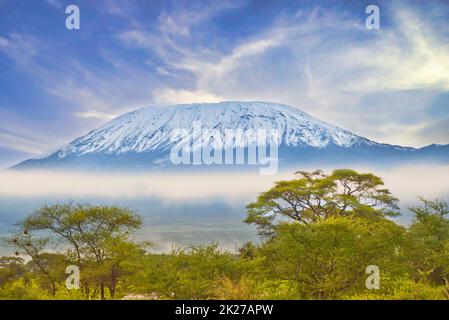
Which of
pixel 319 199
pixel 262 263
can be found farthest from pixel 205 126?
pixel 262 263

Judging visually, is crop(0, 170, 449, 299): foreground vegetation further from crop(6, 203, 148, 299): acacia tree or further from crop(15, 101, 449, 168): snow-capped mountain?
crop(15, 101, 449, 168): snow-capped mountain

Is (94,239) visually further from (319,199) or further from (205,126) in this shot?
(205,126)

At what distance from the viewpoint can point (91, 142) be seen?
83.3 meters

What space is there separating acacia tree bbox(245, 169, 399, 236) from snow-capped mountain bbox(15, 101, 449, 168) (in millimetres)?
50759

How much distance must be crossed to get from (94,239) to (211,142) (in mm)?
57503

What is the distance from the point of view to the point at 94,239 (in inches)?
457

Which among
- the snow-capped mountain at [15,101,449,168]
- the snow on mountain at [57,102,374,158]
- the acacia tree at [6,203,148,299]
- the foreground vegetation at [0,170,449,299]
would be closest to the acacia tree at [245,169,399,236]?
the foreground vegetation at [0,170,449,299]

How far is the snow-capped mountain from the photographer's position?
74250mm

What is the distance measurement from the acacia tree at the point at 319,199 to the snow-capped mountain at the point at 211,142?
50.8m

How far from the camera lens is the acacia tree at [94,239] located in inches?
405

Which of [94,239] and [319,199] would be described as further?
[319,199]

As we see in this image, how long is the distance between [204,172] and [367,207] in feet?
219

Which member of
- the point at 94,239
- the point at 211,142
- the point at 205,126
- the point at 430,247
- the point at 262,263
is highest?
the point at 205,126

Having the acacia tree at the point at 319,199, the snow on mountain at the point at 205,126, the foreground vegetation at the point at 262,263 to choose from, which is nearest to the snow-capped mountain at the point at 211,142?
the snow on mountain at the point at 205,126
